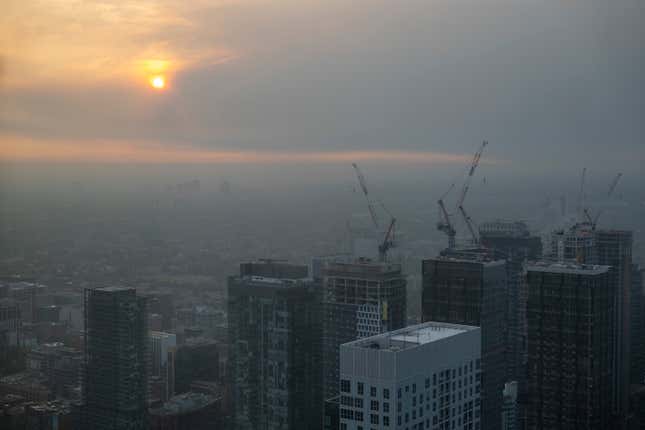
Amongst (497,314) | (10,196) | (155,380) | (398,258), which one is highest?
(10,196)

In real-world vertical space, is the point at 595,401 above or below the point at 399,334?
below

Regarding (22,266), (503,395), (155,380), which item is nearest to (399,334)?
(503,395)

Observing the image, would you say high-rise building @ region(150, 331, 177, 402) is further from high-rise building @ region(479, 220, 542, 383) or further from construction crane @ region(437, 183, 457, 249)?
high-rise building @ region(479, 220, 542, 383)

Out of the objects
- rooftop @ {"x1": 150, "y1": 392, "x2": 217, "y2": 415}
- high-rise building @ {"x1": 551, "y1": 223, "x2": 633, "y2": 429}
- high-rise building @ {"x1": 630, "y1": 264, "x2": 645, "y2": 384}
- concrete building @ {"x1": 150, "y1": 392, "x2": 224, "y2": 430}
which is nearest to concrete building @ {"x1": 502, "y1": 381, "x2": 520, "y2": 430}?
high-rise building @ {"x1": 551, "y1": 223, "x2": 633, "y2": 429}

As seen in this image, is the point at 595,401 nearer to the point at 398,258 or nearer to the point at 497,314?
the point at 497,314

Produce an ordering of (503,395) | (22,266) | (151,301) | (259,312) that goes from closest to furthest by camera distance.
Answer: (22,266) < (503,395) < (259,312) < (151,301)

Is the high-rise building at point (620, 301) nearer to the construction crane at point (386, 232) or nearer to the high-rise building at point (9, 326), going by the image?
the construction crane at point (386, 232)

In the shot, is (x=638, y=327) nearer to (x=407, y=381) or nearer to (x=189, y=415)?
(x=189, y=415)
